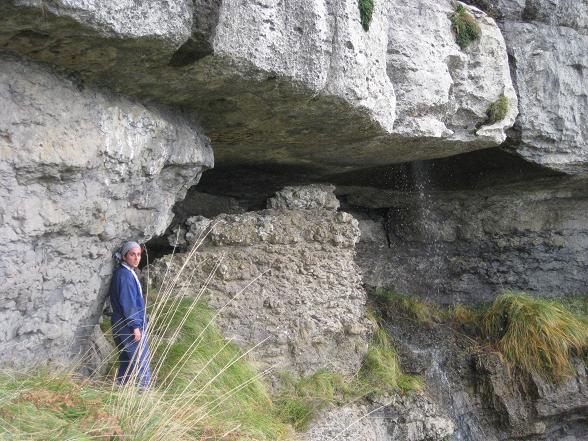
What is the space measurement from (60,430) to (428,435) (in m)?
3.22

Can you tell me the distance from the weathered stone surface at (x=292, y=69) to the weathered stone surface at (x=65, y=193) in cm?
16

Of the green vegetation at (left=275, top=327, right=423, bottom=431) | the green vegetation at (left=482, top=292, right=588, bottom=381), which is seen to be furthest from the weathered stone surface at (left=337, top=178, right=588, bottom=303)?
the green vegetation at (left=275, top=327, right=423, bottom=431)

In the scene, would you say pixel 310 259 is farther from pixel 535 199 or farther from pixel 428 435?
pixel 535 199

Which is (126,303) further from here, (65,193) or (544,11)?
(544,11)

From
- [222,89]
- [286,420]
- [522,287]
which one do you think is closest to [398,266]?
[522,287]

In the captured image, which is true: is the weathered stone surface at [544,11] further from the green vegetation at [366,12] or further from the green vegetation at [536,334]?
the green vegetation at [536,334]

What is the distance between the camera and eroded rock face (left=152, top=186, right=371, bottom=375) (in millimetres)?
4805

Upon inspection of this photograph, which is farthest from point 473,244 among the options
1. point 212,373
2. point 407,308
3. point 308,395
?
point 212,373

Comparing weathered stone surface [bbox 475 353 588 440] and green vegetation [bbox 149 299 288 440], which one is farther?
weathered stone surface [bbox 475 353 588 440]

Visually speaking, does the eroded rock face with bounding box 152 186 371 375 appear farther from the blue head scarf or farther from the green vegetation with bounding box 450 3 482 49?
the green vegetation with bounding box 450 3 482 49

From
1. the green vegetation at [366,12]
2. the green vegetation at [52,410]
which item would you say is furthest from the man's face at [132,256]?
the green vegetation at [366,12]

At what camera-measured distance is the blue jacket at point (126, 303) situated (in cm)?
386

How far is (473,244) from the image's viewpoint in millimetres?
8062

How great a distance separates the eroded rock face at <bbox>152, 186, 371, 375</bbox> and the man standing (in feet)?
2.30
